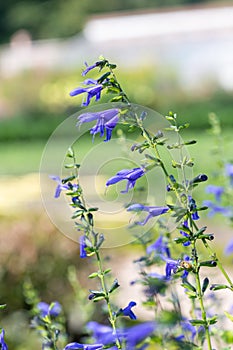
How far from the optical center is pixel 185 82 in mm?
27094

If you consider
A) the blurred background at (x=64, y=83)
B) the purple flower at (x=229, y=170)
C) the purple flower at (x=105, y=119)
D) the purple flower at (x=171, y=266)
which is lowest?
the purple flower at (x=171, y=266)

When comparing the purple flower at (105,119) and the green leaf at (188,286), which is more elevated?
the purple flower at (105,119)

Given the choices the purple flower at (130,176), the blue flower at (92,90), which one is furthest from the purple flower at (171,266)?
the blue flower at (92,90)

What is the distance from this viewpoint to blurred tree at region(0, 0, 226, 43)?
153 feet

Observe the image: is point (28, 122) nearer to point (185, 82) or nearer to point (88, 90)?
point (185, 82)

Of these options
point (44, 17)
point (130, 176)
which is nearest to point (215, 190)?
point (130, 176)

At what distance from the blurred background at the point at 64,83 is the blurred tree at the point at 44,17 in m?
0.05

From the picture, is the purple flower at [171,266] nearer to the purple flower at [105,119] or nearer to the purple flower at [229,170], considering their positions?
the purple flower at [105,119]

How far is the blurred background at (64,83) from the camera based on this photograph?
559 centimetres

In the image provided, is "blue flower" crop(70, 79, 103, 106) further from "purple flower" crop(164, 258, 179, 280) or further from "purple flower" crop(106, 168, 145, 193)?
"purple flower" crop(164, 258, 179, 280)

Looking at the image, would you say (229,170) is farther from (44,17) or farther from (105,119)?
(44,17)

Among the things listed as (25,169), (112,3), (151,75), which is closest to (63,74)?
(151,75)

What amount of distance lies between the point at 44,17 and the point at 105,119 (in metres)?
46.5

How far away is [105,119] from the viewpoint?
184cm
